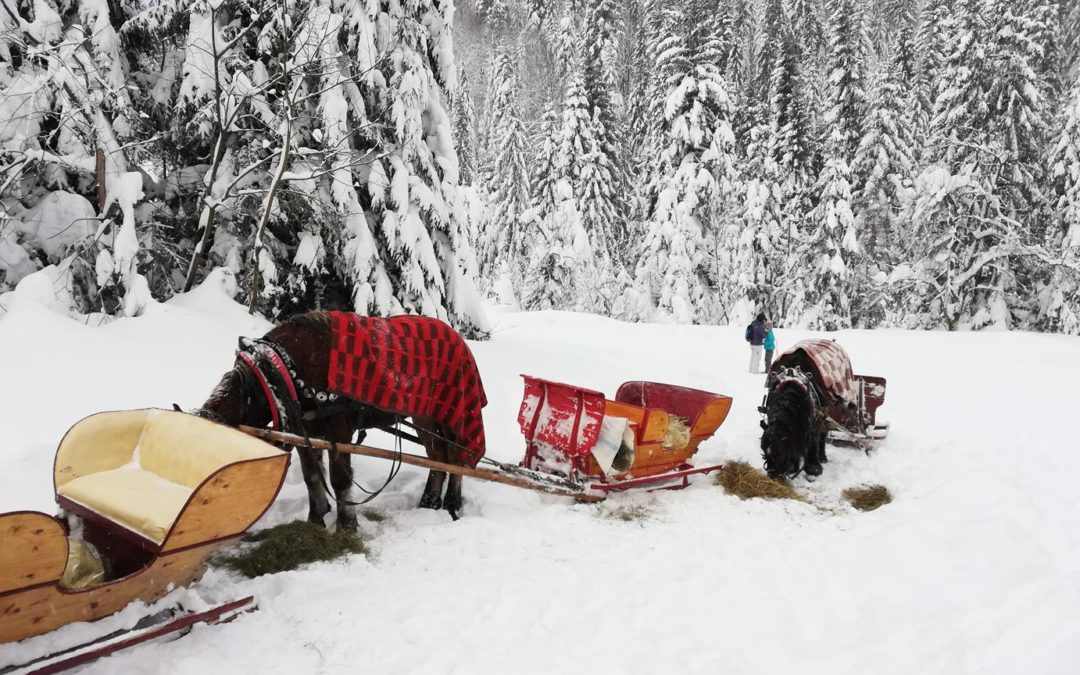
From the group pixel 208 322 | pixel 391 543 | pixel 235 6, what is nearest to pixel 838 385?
pixel 391 543

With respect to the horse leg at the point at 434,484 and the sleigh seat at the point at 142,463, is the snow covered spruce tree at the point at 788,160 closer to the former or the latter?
the horse leg at the point at 434,484

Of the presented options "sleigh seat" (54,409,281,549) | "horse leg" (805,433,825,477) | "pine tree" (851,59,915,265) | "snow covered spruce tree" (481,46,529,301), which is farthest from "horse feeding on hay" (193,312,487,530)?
"snow covered spruce tree" (481,46,529,301)

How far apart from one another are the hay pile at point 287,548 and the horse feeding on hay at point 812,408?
13.1 feet

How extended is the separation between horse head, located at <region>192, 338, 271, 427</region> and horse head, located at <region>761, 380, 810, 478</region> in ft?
14.9

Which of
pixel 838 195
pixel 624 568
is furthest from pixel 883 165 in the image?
pixel 624 568

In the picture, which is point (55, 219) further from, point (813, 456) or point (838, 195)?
point (838, 195)

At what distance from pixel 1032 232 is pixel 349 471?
24.9 m

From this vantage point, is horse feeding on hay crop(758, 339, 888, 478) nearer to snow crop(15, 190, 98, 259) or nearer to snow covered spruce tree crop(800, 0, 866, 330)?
snow crop(15, 190, 98, 259)

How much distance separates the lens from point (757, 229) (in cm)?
2469

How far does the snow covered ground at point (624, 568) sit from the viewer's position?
3055 millimetres

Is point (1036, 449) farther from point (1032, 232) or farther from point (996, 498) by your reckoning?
point (1032, 232)

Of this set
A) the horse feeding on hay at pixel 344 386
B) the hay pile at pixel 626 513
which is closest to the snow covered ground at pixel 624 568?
the hay pile at pixel 626 513

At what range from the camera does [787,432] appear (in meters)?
5.91

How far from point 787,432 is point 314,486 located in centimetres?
430
